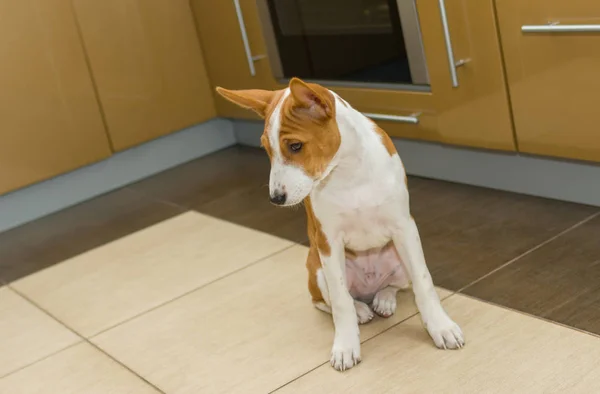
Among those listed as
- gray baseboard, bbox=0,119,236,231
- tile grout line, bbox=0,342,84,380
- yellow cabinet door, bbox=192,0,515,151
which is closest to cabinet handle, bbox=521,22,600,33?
yellow cabinet door, bbox=192,0,515,151

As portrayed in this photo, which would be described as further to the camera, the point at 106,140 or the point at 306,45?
the point at 106,140

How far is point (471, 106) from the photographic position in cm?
233

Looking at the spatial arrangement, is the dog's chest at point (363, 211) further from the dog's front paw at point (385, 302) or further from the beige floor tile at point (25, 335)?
the beige floor tile at point (25, 335)

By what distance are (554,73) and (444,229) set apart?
1.62 ft

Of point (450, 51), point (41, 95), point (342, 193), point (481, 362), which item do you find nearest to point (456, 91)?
point (450, 51)

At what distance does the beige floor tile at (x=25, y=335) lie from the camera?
2.04 meters

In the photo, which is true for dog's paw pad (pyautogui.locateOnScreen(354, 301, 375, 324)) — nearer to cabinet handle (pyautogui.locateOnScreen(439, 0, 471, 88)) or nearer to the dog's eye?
the dog's eye

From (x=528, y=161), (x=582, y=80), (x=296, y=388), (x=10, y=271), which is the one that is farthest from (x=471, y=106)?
(x=10, y=271)

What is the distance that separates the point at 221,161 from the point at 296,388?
1902 millimetres

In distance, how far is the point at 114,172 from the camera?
3379mm

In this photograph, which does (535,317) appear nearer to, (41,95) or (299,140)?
(299,140)

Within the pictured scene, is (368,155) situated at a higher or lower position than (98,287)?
higher

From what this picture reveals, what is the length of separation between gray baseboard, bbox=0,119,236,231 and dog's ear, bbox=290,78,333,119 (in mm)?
1987

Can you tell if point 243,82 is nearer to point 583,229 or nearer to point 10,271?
point 10,271
